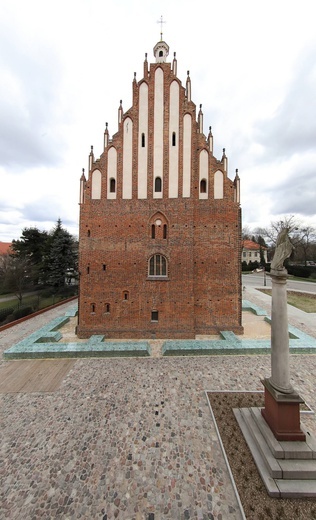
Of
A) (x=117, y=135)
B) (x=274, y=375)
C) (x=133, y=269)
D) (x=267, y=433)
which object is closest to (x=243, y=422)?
(x=267, y=433)

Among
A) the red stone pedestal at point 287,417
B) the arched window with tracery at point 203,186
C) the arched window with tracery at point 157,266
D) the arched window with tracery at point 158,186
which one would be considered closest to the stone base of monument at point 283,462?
the red stone pedestal at point 287,417

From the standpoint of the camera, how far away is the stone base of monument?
157 inches

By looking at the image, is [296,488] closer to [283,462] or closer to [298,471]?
[298,471]

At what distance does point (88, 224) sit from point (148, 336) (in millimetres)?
6731

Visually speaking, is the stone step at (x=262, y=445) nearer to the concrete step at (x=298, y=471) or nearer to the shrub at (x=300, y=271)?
the concrete step at (x=298, y=471)

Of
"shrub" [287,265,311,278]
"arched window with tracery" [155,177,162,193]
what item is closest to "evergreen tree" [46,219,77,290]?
"arched window with tracery" [155,177,162,193]

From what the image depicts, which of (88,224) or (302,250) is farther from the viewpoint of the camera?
(302,250)

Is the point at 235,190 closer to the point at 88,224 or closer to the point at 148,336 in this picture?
the point at 88,224

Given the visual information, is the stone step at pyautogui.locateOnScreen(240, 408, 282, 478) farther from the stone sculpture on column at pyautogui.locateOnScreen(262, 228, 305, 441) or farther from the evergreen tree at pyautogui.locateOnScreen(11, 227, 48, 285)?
the evergreen tree at pyautogui.locateOnScreen(11, 227, 48, 285)

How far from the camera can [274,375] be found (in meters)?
5.04

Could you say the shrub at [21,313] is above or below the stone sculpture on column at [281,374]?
below

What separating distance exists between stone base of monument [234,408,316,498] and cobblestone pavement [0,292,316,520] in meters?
0.82

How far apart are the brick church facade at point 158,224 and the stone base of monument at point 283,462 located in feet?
19.8

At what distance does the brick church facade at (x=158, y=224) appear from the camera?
1075 centimetres
